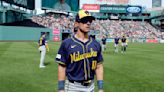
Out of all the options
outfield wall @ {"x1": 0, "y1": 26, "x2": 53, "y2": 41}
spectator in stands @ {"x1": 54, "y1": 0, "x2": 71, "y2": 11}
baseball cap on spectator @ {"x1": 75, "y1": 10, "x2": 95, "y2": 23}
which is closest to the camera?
baseball cap on spectator @ {"x1": 75, "y1": 10, "x2": 95, "y2": 23}

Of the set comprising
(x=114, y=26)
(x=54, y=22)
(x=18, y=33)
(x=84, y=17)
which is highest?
(x=84, y=17)

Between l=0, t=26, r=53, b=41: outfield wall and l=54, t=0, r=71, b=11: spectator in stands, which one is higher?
l=54, t=0, r=71, b=11: spectator in stands

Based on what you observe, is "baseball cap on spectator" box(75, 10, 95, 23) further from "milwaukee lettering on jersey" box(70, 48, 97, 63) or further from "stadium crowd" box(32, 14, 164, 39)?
"stadium crowd" box(32, 14, 164, 39)

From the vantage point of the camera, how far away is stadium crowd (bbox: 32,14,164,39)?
92.5 metres

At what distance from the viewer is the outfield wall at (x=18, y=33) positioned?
72938 mm

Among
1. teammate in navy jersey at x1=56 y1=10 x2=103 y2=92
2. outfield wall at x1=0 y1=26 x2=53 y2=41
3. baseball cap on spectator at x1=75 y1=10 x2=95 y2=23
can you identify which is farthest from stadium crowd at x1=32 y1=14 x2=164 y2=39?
baseball cap on spectator at x1=75 y1=10 x2=95 y2=23

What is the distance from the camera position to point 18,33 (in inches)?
3014

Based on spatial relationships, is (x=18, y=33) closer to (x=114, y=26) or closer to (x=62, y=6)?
(x=62, y=6)

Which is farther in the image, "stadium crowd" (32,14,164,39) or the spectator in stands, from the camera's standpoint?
the spectator in stands

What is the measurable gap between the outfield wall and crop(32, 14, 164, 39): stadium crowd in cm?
884

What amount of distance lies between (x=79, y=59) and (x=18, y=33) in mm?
72565

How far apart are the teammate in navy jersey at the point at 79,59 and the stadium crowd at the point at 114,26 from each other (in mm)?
83050

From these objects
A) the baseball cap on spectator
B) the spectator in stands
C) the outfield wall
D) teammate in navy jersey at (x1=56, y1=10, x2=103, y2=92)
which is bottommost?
the outfield wall

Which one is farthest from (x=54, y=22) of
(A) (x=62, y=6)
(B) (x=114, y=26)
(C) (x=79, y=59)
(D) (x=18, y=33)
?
(C) (x=79, y=59)
